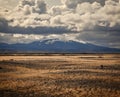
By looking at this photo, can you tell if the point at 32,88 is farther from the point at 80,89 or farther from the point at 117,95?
the point at 117,95

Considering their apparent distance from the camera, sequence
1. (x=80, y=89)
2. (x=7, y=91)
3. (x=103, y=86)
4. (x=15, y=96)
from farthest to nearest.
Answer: (x=103, y=86)
(x=80, y=89)
(x=7, y=91)
(x=15, y=96)

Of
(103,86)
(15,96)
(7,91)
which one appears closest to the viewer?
(15,96)

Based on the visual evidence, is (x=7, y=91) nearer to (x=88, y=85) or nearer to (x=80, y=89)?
(x=80, y=89)

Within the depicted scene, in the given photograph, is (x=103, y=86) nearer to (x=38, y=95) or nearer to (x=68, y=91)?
(x=68, y=91)

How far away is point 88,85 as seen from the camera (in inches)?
1197

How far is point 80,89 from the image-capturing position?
2783 cm

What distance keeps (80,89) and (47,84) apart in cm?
487

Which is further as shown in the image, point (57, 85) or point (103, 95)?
point (57, 85)

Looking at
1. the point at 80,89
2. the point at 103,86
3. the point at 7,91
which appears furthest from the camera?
the point at 103,86

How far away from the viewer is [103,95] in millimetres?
24672

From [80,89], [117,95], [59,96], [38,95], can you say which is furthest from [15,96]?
[117,95]

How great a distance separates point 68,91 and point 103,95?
3.83 m

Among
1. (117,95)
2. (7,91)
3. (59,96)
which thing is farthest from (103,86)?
(7,91)

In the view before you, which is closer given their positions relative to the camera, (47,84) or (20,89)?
(20,89)
